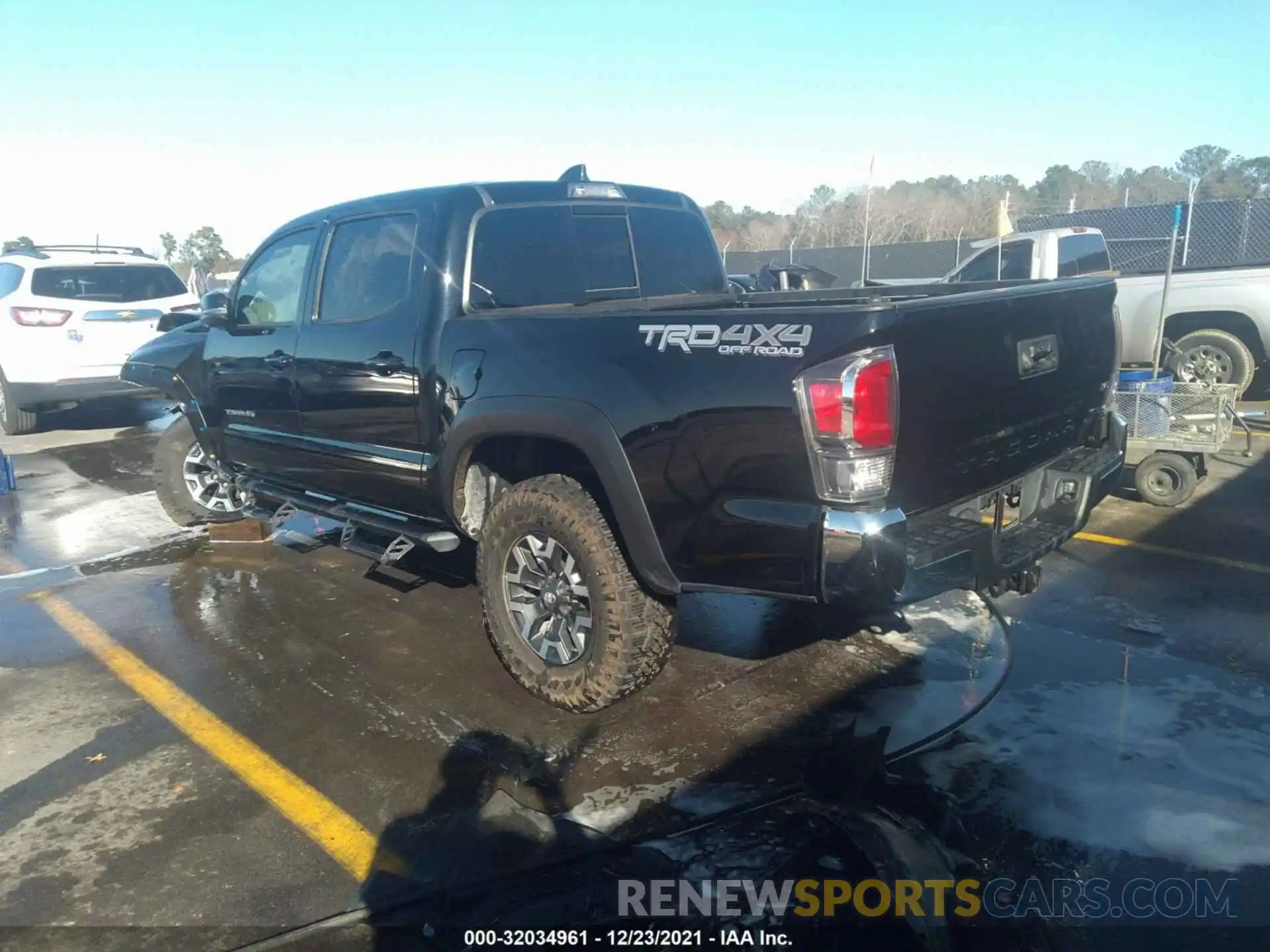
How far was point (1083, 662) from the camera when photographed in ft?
13.3

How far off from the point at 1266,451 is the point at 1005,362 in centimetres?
621

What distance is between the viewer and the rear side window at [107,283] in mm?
9984

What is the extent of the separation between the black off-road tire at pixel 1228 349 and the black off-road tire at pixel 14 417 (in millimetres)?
12981

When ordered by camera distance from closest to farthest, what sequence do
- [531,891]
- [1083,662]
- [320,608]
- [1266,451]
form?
[531,891], [1083,662], [320,608], [1266,451]

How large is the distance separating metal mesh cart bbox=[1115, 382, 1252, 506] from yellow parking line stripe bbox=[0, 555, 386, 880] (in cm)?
558

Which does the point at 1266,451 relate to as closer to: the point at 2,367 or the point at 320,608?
the point at 320,608

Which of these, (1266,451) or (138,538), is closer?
(138,538)

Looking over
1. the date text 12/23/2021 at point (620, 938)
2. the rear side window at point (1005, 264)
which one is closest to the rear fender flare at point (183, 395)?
the date text 12/23/2021 at point (620, 938)

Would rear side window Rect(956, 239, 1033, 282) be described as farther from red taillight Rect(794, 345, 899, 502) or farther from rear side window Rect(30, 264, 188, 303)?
rear side window Rect(30, 264, 188, 303)

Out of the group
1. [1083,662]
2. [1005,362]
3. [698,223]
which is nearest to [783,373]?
[1005,362]

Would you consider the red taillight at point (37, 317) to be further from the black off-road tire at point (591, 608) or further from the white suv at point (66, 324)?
the black off-road tire at point (591, 608)

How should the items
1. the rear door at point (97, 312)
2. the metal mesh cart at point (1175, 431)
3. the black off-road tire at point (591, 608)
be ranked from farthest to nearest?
the rear door at point (97, 312) < the metal mesh cart at point (1175, 431) < the black off-road tire at point (591, 608)

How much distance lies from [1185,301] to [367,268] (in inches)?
356

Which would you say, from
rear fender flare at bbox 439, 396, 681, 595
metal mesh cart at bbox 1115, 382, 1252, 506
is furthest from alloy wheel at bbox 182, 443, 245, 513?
metal mesh cart at bbox 1115, 382, 1252, 506
